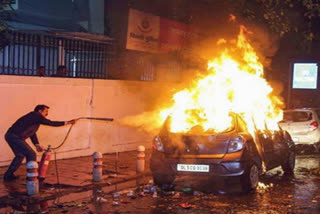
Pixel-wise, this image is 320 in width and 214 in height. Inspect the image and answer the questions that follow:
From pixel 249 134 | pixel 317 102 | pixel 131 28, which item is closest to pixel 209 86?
pixel 249 134

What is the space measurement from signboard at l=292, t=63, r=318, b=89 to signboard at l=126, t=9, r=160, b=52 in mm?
13648

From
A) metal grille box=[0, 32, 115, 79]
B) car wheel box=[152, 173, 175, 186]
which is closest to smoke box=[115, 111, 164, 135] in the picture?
metal grille box=[0, 32, 115, 79]

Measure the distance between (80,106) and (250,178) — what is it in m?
5.62

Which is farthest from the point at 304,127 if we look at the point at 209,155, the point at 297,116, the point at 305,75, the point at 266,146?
the point at 305,75

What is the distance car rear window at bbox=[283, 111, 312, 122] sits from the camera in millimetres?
15816

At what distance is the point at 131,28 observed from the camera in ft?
49.0

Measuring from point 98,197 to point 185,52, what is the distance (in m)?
10.3

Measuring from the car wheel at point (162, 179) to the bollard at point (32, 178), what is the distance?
2243mm

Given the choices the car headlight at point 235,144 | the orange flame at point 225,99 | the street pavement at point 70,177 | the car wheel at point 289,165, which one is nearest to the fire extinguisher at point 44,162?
the street pavement at point 70,177

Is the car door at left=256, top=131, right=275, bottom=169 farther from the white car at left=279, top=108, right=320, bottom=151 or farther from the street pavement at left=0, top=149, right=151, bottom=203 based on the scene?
the white car at left=279, top=108, right=320, bottom=151

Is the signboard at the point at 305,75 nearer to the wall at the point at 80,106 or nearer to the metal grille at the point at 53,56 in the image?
the wall at the point at 80,106

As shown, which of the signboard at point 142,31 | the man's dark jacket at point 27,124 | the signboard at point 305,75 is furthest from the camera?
the signboard at point 305,75

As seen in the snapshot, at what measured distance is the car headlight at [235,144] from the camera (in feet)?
27.9

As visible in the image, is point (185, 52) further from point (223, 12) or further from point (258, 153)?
point (258, 153)
